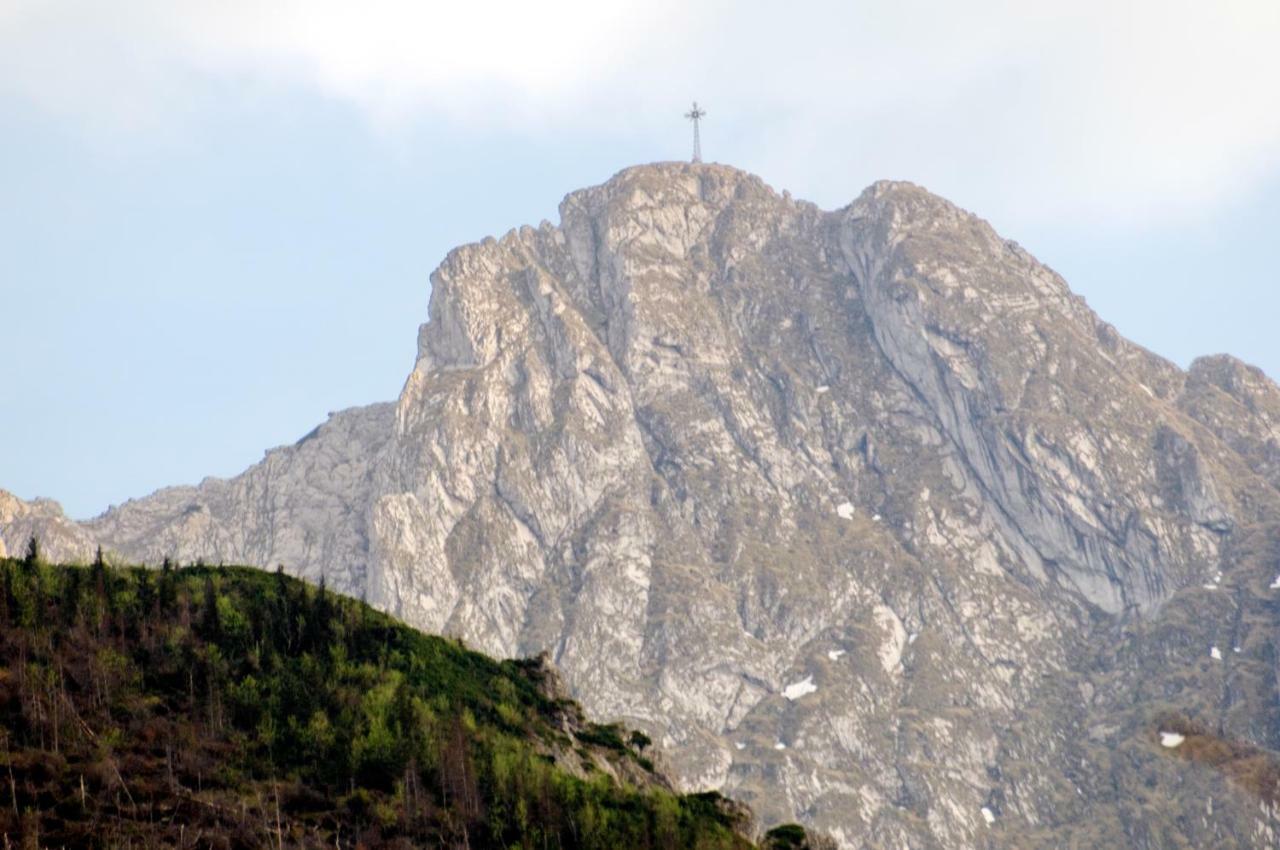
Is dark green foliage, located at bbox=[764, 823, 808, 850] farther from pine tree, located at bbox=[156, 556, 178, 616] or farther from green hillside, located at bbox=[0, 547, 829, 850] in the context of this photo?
pine tree, located at bbox=[156, 556, 178, 616]

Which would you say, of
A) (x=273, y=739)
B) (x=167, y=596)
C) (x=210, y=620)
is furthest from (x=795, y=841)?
(x=167, y=596)

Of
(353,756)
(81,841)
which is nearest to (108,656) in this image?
(353,756)

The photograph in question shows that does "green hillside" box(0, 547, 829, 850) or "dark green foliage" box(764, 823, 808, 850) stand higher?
"green hillside" box(0, 547, 829, 850)

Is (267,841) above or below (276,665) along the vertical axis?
below

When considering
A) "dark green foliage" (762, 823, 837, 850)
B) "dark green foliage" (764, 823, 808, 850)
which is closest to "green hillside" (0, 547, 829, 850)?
"dark green foliage" (764, 823, 808, 850)

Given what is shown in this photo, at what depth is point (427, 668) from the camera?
516 ft

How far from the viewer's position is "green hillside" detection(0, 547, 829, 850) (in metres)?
116

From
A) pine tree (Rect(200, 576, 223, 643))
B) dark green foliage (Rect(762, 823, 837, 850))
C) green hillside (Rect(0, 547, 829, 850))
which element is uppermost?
pine tree (Rect(200, 576, 223, 643))

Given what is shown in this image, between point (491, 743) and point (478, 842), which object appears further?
point (491, 743)

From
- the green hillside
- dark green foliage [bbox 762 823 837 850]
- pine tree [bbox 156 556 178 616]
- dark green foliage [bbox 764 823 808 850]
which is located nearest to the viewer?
the green hillside

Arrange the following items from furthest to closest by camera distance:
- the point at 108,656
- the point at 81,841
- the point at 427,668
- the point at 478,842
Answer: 1. the point at 427,668
2. the point at 108,656
3. the point at 478,842
4. the point at 81,841

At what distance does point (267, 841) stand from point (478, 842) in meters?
17.1

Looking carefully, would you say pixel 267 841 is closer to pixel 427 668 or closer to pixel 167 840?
pixel 167 840

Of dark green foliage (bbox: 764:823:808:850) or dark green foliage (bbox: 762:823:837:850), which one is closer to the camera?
dark green foliage (bbox: 764:823:808:850)
